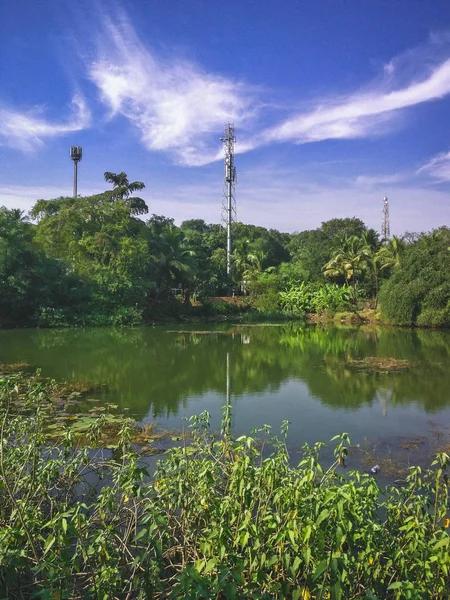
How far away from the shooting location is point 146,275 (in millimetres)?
25906

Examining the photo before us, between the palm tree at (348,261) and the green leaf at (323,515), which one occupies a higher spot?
A: the palm tree at (348,261)

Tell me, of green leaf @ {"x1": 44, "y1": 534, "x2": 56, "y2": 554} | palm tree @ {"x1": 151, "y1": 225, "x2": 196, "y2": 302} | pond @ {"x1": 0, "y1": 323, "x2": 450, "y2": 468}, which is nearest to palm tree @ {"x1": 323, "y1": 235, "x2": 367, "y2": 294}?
palm tree @ {"x1": 151, "y1": 225, "x2": 196, "y2": 302}

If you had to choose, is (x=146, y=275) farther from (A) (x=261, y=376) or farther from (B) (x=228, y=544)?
(B) (x=228, y=544)

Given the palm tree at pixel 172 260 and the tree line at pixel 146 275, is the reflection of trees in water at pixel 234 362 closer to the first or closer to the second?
the tree line at pixel 146 275

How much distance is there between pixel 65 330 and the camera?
67.9ft

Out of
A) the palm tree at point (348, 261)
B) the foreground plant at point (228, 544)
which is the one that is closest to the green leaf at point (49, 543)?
the foreground plant at point (228, 544)

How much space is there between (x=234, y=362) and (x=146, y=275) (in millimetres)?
13449

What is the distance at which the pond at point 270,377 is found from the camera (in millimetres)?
7703

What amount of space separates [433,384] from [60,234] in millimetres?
20174

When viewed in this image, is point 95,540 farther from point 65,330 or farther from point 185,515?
point 65,330

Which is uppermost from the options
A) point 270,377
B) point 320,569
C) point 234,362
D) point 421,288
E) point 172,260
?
point 172,260

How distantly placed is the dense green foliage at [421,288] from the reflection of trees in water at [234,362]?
2506mm

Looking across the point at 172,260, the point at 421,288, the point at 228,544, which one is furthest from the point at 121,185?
the point at 228,544

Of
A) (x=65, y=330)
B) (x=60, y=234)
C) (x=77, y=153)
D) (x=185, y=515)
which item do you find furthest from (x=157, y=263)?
(x=185, y=515)
